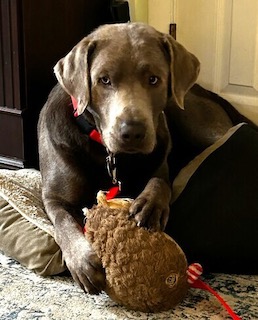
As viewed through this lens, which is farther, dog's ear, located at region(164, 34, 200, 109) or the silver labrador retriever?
dog's ear, located at region(164, 34, 200, 109)

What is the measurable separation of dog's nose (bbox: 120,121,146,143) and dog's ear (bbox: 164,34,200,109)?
0.21m

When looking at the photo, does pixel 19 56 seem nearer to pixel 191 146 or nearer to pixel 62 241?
pixel 191 146

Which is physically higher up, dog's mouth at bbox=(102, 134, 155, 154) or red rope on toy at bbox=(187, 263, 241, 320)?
dog's mouth at bbox=(102, 134, 155, 154)

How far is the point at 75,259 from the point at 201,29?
1.34 meters

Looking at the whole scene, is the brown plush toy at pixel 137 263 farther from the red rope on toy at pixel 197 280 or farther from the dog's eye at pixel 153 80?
the dog's eye at pixel 153 80

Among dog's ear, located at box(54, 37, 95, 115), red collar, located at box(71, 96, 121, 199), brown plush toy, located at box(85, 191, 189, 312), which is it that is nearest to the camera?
brown plush toy, located at box(85, 191, 189, 312)

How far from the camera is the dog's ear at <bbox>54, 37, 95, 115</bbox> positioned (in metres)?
1.75

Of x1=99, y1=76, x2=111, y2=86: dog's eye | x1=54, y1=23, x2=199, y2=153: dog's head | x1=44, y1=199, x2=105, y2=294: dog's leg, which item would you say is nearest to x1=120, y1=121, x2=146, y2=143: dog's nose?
Result: x1=54, y1=23, x2=199, y2=153: dog's head

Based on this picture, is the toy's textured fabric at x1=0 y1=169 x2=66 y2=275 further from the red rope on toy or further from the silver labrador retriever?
the red rope on toy

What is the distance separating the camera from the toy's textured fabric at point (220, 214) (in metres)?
1.77

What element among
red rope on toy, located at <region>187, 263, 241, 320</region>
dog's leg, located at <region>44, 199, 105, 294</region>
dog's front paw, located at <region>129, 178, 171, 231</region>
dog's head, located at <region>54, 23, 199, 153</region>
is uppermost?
dog's head, located at <region>54, 23, 199, 153</region>

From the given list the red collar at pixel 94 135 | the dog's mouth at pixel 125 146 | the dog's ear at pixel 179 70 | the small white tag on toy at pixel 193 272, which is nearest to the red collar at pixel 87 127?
the red collar at pixel 94 135

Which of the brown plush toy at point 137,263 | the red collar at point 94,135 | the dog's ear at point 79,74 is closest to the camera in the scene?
the brown plush toy at point 137,263

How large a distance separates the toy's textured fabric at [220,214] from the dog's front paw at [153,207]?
79mm
